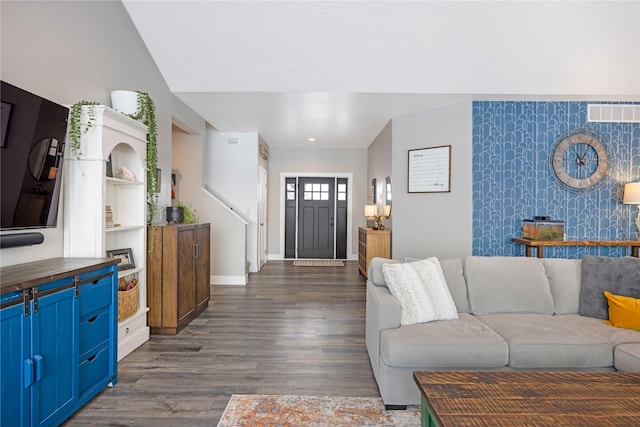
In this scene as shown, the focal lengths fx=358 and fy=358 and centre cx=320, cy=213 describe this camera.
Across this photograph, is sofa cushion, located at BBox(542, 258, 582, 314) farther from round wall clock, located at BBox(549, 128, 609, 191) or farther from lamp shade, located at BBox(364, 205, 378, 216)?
lamp shade, located at BBox(364, 205, 378, 216)

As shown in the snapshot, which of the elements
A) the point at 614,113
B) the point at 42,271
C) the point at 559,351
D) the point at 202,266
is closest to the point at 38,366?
the point at 42,271

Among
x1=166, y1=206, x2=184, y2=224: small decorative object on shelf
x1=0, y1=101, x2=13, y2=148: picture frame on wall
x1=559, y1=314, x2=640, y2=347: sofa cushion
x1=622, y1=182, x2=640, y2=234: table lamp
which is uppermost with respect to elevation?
x1=0, y1=101, x2=13, y2=148: picture frame on wall

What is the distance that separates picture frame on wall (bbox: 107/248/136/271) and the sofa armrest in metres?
2.04

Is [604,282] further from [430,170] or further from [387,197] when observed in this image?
[387,197]

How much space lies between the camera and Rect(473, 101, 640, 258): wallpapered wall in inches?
172

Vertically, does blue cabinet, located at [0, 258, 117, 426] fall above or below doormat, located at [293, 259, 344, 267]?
above

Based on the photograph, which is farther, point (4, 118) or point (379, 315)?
point (379, 315)

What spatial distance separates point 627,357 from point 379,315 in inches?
54.9

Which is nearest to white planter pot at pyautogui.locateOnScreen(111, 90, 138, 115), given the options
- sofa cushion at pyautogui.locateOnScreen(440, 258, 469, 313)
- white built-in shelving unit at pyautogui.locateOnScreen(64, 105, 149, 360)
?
white built-in shelving unit at pyautogui.locateOnScreen(64, 105, 149, 360)

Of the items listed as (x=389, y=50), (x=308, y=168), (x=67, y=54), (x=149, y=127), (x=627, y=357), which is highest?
(x=389, y=50)

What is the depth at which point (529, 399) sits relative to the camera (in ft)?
4.62

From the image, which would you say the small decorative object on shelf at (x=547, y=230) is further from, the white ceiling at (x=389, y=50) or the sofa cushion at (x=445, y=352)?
the sofa cushion at (x=445, y=352)

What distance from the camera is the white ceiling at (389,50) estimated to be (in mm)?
3289

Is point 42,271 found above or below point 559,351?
above
